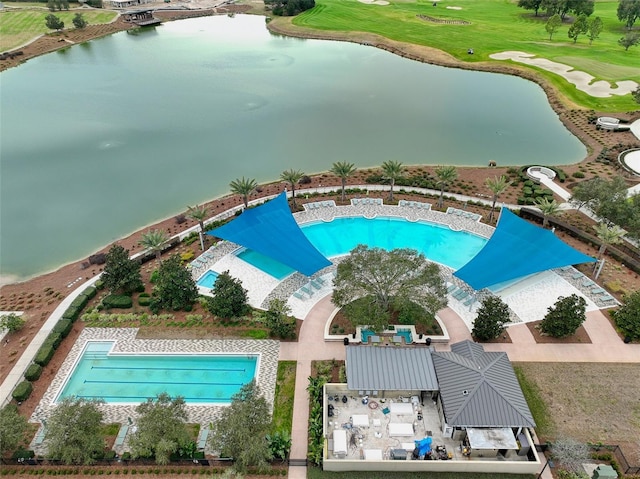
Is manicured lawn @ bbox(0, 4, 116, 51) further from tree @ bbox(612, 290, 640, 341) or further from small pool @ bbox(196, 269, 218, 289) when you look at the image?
tree @ bbox(612, 290, 640, 341)

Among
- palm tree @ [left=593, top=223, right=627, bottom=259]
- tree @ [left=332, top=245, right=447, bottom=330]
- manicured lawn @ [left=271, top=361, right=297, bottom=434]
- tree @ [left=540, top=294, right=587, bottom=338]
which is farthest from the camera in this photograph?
palm tree @ [left=593, top=223, right=627, bottom=259]

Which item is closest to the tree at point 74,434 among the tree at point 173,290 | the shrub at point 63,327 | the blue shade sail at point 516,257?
the shrub at point 63,327

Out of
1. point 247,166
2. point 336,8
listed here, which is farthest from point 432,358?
point 336,8

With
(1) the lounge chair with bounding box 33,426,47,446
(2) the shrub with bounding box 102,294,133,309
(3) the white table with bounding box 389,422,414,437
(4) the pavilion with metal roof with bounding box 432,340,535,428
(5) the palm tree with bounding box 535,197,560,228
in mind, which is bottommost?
(1) the lounge chair with bounding box 33,426,47,446

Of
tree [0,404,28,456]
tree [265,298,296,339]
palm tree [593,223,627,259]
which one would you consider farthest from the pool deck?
palm tree [593,223,627,259]

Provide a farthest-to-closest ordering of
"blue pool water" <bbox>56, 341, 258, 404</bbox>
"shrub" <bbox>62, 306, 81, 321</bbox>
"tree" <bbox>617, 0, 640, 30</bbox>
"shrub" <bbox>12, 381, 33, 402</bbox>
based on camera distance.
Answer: "tree" <bbox>617, 0, 640, 30</bbox>, "shrub" <bbox>62, 306, 81, 321</bbox>, "blue pool water" <bbox>56, 341, 258, 404</bbox>, "shrub" <bbox>12, 381, 33, 402</bbox>

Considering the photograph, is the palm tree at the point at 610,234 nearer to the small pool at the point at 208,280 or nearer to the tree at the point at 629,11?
the small pool at the point at 208,280

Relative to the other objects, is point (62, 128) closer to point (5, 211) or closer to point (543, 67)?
point (5, 211)

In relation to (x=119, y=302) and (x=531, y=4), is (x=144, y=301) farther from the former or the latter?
(x=531, y=4)

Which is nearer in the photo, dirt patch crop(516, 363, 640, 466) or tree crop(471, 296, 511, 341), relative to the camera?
dirt patch crop(516, 363, 640, 466)
